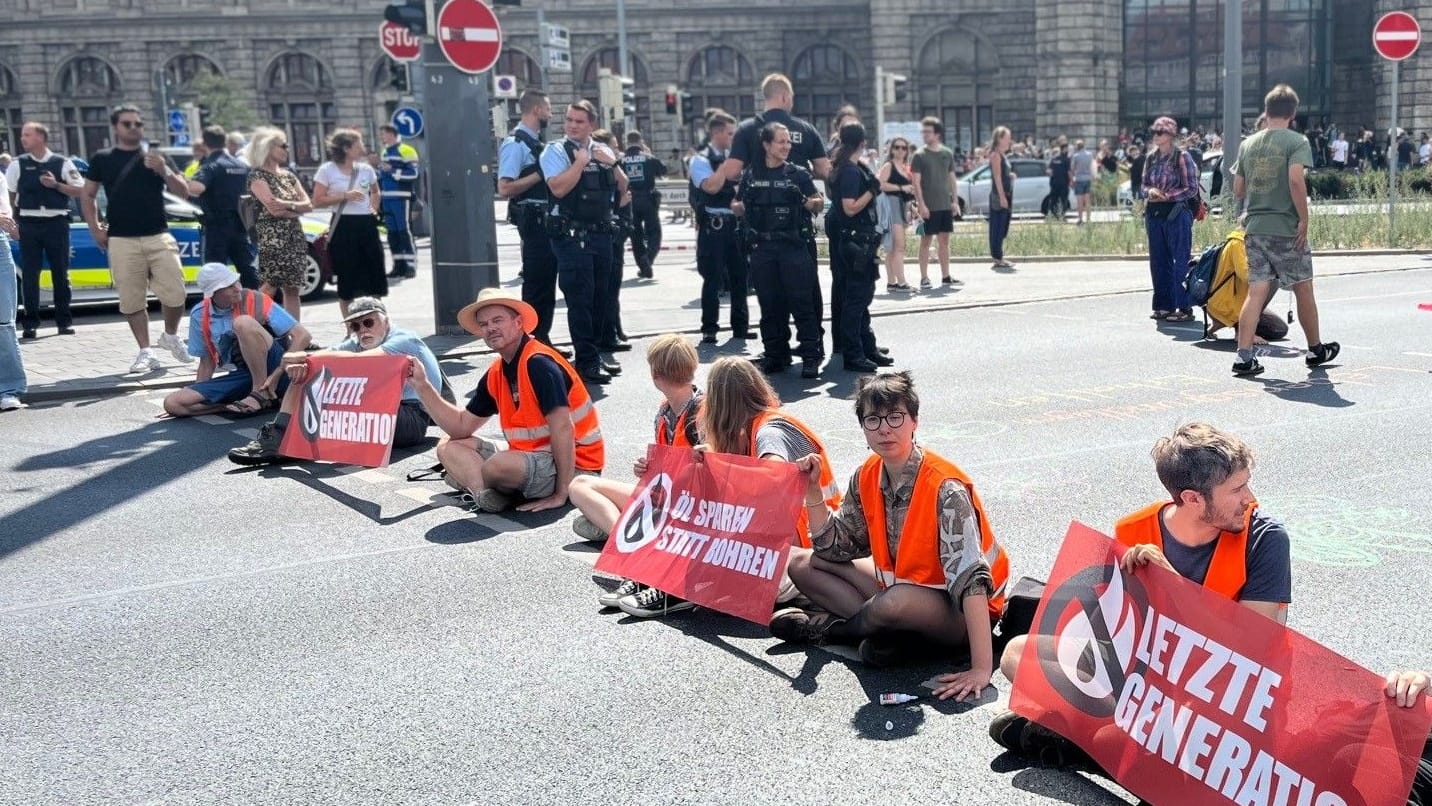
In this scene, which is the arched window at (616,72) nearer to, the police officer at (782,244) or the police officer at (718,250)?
the police officer at (718,250)

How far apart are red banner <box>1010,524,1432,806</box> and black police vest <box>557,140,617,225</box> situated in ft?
24.2

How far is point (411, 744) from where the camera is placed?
15.0 feet

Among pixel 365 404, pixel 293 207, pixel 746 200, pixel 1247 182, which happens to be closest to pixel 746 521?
pixel 365 404

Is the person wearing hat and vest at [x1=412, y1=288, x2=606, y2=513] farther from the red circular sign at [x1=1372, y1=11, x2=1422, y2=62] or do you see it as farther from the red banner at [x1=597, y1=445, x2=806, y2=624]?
the red circular sign at [x1=1372, y1=11, x2=1422, y2=62]

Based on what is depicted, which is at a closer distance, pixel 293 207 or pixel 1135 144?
pixel 293 207

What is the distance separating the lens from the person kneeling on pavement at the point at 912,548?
4.80 meters

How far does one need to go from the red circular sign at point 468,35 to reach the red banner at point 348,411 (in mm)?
5566

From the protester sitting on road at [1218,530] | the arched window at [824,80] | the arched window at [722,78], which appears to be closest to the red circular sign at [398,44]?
the protester sitting on road at [1218,530]

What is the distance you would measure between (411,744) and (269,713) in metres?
0.58

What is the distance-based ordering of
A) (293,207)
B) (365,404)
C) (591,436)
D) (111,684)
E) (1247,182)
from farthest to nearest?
1. (293,207)
2. (1247,182)
3. (365,404)
4. (591,436)
5. (111,684)

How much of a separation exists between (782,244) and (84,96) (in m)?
54.4

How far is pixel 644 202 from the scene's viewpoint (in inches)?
739

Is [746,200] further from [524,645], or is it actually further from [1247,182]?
[524,645]

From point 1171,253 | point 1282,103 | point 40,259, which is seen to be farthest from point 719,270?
point 40,259
